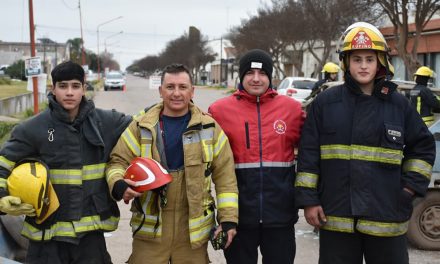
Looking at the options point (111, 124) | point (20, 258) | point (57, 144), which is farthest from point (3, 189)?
point (20, 258)

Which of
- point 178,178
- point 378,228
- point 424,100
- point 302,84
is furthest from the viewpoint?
point 302,84

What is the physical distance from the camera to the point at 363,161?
3254 mm

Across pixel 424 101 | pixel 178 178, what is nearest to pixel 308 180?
pixel 178 178

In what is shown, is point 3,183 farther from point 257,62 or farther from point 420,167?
point 420,167

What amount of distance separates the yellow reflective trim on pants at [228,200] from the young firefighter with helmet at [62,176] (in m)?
0.73

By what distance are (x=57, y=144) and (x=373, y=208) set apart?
6.52 ft

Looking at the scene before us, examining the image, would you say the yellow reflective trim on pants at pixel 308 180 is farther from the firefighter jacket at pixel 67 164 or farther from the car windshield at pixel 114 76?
the car windshield at pixel 114 76

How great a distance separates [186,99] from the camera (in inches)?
133

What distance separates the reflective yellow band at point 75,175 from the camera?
3.30m

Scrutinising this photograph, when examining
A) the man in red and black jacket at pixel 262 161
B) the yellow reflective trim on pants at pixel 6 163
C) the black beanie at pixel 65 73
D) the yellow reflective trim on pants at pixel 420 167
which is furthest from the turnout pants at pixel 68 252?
the yellow reflective trim on pants at pixel 420 167

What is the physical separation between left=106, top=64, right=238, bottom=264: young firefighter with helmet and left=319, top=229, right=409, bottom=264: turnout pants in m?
0.63

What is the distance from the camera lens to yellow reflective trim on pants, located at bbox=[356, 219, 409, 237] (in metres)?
3.23

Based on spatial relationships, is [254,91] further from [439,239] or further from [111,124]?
[439,239]

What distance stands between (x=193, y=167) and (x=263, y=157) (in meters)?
0.50
